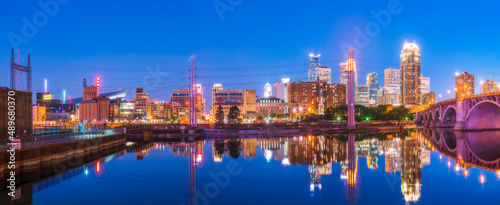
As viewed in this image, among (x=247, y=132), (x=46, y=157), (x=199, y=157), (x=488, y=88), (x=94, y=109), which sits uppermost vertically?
(x=488, y=88)

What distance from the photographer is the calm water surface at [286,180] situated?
21.3 meters

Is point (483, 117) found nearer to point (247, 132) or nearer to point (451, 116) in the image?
point (451, 116)

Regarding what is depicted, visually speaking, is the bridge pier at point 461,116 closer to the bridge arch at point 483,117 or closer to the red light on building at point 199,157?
the bridge arch at point 483,117

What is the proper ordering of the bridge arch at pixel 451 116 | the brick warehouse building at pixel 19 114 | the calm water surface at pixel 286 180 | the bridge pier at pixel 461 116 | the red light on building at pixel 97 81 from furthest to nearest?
the red light on building at pixel 97 81 < the bridge arch at pixel 451 116 < the bridge pier at pixel 461 116 < the brick warehouse building at pixel 19 114 < the calm water surface at pixel 286 180

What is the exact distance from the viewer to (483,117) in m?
77.5

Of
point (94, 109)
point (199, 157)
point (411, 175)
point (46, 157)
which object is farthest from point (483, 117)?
point (94, 109)

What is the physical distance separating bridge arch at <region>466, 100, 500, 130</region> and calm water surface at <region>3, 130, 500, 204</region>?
41463 millimetres

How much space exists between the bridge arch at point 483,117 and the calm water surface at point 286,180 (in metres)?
41.5

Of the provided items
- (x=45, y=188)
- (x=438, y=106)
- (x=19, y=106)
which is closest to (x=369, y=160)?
(x=45, y=188)

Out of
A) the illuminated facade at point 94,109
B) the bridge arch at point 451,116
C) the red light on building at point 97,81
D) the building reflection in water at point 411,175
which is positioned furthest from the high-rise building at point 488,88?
the illuminated facade at point 94,109

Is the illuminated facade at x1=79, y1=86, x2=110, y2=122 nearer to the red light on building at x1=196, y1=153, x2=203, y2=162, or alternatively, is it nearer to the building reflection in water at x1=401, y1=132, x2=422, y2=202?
the red light on building at x1=196, y1=153, x2=203, y2=162

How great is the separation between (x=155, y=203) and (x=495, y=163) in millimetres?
32022

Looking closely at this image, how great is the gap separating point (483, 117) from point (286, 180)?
231ft

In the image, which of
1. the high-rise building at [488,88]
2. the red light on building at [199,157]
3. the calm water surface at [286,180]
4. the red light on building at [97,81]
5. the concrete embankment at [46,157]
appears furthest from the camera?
the high-rise building at [488,88]
